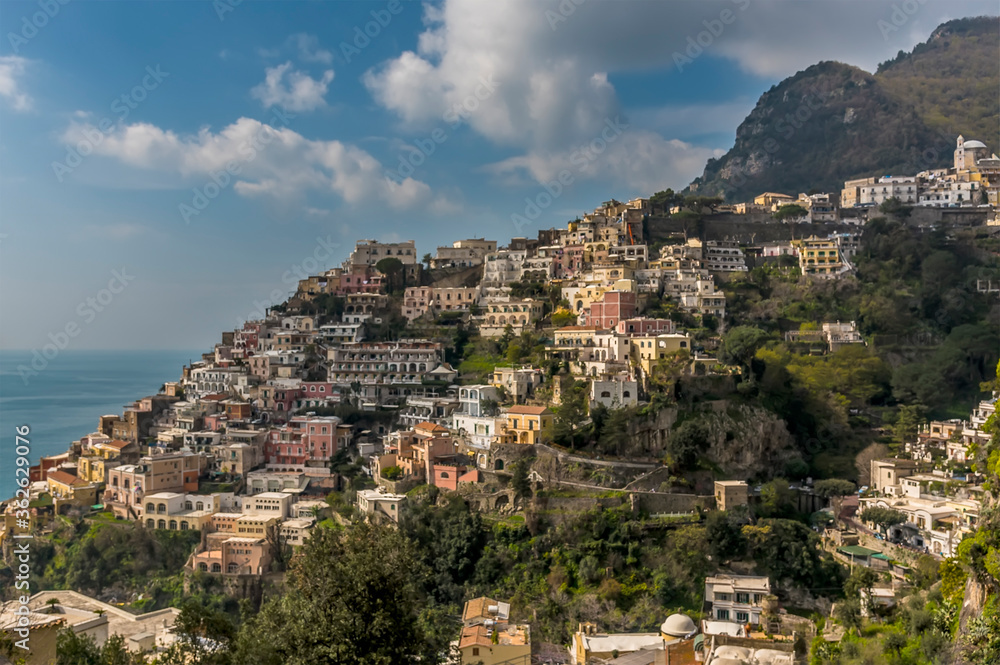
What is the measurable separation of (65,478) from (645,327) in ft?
85.4

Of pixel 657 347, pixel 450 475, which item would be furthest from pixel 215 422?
pixel 657 347

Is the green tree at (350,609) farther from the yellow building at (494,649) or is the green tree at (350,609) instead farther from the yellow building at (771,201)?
the yellow building at (771,201)

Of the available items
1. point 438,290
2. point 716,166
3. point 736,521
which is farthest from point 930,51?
point 736,521

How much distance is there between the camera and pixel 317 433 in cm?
3444

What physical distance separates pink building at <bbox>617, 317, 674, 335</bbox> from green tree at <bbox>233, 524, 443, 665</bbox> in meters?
21.2

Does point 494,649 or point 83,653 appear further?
point 494,649

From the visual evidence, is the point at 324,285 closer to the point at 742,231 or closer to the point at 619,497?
the point at 742,231

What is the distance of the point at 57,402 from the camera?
249 ft

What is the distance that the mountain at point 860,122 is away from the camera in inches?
3034

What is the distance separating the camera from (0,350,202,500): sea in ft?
176

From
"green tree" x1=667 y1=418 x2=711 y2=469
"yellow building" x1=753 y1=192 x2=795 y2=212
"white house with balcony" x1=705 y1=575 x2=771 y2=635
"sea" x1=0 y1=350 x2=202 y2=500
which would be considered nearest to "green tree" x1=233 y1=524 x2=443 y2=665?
"white house with balcony" x1=705 y1=575 x2=771 y2=635

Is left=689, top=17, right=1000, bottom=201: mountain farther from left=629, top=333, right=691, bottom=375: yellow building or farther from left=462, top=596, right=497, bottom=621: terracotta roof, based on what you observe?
left=462, top=596, right=497, bottom=621: terracotta roof

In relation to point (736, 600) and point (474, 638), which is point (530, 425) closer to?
point (736, 600)

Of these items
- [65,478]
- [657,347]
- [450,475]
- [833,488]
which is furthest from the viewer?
[65,478]
